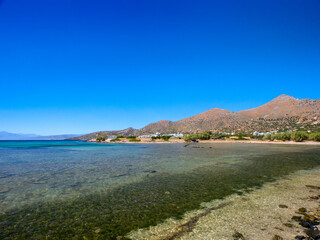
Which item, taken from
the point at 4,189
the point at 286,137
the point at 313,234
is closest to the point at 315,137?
the point at 286,137

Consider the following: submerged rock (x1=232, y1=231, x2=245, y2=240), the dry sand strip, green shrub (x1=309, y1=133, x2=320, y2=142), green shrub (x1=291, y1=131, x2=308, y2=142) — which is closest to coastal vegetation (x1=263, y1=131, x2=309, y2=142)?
green shrub (x1=291, y1=131, x2=308, y2=142)

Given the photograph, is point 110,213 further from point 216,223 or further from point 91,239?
point 216,223

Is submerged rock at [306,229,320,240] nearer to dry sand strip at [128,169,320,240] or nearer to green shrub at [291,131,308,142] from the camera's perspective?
dry sand strip at [128,169,320,240]

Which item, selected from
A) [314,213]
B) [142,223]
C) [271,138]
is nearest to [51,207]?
[142,223]

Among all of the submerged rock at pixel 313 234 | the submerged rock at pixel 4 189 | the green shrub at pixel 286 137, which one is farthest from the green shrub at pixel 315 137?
the submerged rock at pixel 4 189

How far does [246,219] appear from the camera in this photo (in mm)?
8453

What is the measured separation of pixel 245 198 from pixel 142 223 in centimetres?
698

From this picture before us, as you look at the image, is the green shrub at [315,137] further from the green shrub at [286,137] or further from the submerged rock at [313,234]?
the submerged rock at [313,234]

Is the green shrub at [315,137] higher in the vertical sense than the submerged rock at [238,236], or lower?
higher

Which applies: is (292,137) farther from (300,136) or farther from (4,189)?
(4,189)

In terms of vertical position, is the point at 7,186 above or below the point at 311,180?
above

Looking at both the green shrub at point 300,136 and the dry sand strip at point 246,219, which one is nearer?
the dry sand strip at point 246,219

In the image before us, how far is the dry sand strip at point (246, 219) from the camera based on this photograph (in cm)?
714

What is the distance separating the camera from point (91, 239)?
6.96m
